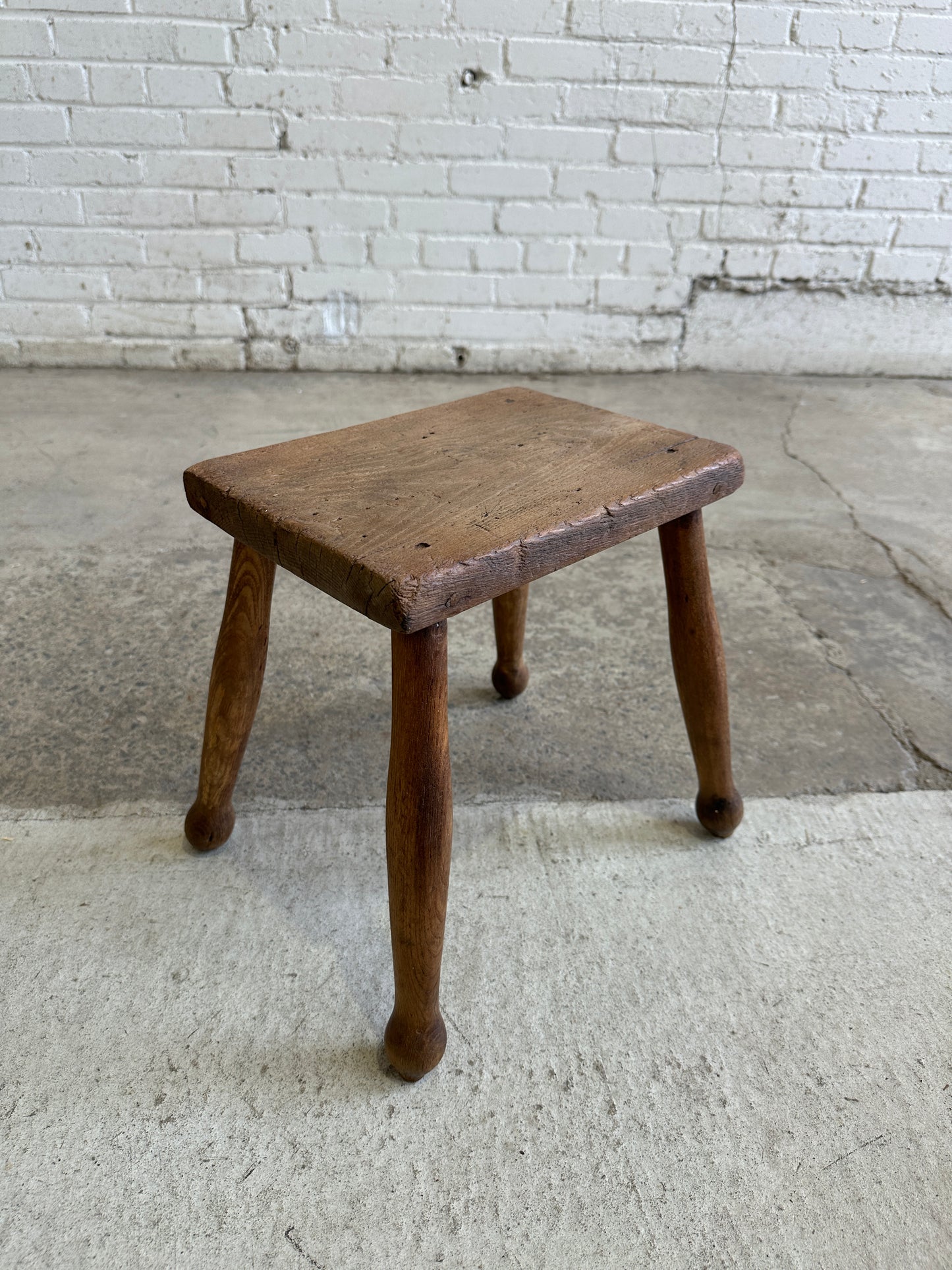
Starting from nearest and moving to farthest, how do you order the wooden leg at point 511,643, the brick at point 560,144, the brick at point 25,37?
the wooden leg at point 511,643
the brick at point 25,37
the brick at point 560,144

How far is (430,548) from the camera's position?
75 cm

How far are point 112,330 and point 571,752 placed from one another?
2.10 metres

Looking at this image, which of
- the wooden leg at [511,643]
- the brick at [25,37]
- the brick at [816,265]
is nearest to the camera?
the wooden leg at [511,643]

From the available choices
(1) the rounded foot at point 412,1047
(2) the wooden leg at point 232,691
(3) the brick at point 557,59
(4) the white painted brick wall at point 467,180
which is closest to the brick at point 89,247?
(4) the white painted brick wall at point 467,180

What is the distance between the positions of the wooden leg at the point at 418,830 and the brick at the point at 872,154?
255cm

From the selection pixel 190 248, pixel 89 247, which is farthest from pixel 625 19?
pixel 89 247

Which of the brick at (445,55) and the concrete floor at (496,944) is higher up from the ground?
the brick at (445,55)

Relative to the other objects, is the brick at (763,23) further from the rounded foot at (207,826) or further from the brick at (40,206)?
the rounded foot at (207,826)

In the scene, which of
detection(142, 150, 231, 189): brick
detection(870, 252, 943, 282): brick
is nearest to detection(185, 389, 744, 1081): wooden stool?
detection(142, 150, 231, 189): brick

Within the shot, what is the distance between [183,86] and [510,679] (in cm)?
201

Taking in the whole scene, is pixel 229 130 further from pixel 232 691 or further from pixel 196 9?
pixel 232 691

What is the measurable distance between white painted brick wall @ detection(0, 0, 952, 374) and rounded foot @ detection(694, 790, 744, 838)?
199cm

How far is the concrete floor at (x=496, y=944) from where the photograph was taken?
0.75 m

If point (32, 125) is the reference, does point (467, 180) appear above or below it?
below
